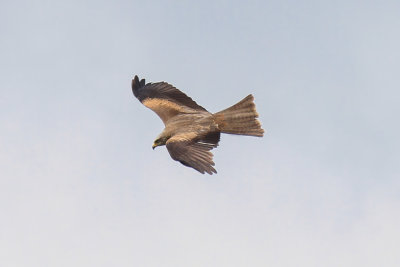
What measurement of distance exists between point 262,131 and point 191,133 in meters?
1.76

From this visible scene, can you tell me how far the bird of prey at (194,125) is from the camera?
1711 centimetres

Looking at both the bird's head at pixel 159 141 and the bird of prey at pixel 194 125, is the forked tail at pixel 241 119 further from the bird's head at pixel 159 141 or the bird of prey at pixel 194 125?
the bird's head at pixel 159 141

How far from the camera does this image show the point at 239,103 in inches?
736

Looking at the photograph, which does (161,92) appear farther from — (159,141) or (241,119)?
(241,119)

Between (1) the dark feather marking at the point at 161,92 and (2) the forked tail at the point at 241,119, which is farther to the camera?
(1) the dark feather marking at the point at 161,92

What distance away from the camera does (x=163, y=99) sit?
2100 cm

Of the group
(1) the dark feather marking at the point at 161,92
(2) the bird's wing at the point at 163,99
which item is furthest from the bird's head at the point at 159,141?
(1) the dark feather marking at the point at 161,92

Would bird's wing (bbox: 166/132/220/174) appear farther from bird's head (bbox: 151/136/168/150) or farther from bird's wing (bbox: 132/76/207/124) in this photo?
bird's wing (bbox: 132/76/207/124)

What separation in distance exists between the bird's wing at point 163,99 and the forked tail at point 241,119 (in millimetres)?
1381

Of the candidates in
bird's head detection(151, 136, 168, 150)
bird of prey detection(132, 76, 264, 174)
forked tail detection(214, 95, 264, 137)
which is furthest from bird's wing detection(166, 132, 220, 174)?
bird's head detection(151, 136, 168, 150)

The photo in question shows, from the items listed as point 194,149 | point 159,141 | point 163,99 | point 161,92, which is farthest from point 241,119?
point 161,92

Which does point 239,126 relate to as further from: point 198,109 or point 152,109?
point 152,109

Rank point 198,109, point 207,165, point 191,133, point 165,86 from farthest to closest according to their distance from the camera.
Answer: point 165,86 < point 198,109 < point 191,133 < point 207,165
